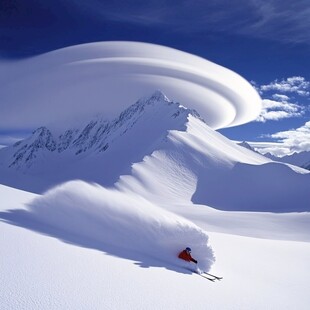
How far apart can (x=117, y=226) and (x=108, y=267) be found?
289cm

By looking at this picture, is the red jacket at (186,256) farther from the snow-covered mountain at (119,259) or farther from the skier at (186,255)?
the snow-covered mountain at (119,259)

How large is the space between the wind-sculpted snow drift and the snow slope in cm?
3

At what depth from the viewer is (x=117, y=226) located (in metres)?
10.0

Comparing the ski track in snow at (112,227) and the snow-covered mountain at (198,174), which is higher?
the snow-covered mountain at (198,174)

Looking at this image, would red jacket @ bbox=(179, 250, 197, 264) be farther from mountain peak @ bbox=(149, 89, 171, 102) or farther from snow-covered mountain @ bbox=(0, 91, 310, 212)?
mountain peak @ bbox=(149, 89, 171, 102)

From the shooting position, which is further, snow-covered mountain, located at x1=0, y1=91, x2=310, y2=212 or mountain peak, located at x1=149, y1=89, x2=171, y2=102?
mountain peak, located at x1=149, y1=89, x2=171, y2=102

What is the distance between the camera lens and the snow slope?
563 cm

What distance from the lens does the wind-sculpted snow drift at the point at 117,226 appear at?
30.7ft

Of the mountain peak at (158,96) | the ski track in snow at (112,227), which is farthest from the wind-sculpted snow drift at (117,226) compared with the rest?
the mountain peak at (158,96)

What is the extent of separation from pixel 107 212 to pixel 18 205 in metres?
2.86

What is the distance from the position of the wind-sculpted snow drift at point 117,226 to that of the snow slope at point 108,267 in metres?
0.03

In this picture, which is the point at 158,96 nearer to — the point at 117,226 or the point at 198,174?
the point at 198,174

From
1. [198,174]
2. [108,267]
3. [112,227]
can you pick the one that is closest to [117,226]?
[112,227]

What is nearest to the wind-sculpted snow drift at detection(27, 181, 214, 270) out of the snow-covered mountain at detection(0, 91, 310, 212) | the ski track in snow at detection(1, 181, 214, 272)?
the ski track in snow at detection(1, 181, 214, 272)
